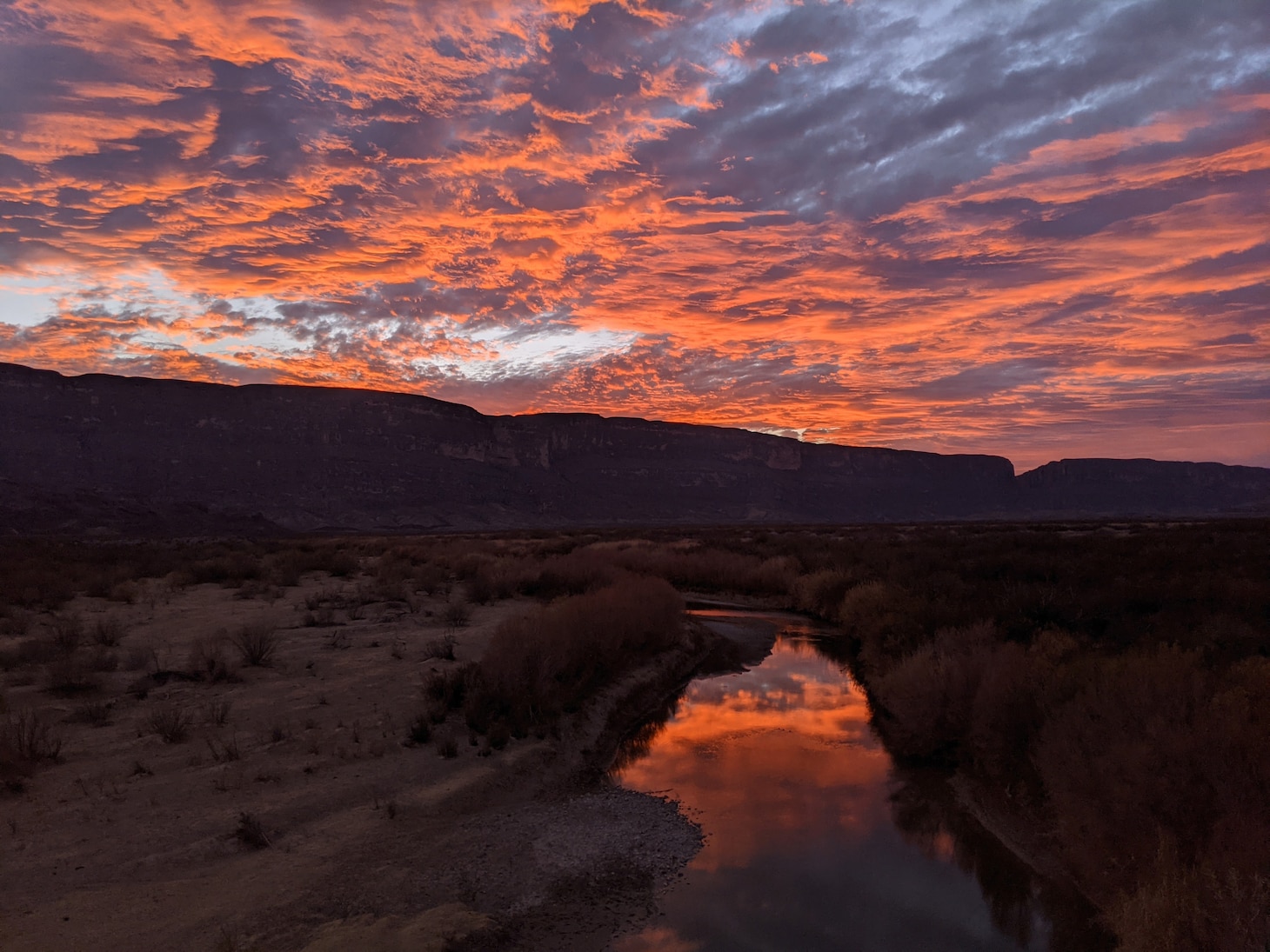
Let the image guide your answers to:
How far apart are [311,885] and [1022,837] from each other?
20.6 feet

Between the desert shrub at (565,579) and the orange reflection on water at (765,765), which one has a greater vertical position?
the desert shrub at (565,579)

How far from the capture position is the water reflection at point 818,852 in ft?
18.6

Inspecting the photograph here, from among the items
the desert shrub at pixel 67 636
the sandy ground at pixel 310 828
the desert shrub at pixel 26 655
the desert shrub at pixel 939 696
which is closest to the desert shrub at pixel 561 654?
the sandy ground at pixel 310 828

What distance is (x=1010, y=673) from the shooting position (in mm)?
8266

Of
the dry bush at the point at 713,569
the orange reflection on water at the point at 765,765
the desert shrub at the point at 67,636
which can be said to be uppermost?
the desert shrub at the point at 67,636

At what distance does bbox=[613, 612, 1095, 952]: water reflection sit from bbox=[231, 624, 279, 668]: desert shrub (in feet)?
19.3

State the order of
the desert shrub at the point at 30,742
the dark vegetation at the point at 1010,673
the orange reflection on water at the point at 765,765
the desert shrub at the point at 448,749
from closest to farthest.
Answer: the dark vegetation at the point at 1010,673 < the desert shrub at the point at 30,742 < the orange reflection on water at the point at 765,765 < the desert shrub at the point at 448,749

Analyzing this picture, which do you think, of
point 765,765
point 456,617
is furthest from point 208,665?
point 765,765

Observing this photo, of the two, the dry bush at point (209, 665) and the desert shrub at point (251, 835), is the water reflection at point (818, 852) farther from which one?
Result: the dry bush at point (209, 665)

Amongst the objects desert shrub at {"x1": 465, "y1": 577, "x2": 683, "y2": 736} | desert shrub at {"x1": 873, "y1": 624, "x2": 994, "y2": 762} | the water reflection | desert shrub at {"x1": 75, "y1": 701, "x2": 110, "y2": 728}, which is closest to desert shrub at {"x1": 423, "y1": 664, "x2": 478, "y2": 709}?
desert shrub at {"x1": 465, "y1": 577, "x2": 683, "y2": 736}

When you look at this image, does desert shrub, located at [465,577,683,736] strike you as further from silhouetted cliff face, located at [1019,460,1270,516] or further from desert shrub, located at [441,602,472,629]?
silhouetted cliff face, located at [1019,460,1270,516]

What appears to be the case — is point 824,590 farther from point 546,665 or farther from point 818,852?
point 818,852

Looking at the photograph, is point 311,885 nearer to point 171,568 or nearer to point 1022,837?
point 1022,837

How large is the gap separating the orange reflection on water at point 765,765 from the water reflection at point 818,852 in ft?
0.08
